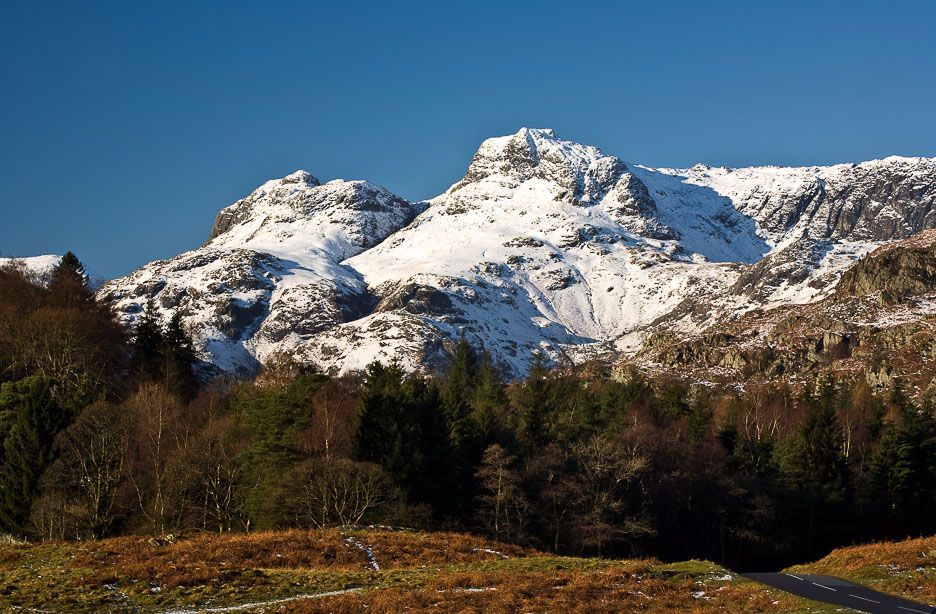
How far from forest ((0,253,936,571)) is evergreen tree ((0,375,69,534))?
0.46 ft

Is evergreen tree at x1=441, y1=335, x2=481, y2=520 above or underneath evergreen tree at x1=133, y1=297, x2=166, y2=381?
underneath

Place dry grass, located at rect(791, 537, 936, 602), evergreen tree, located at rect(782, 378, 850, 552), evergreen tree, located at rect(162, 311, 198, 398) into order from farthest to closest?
evergreen tree, located at rect(162, 311, 198, 398) → evergreen tree, located at rect(782, 378, 850, 552) → dry grass, located at rect(791, 537, 936, 602)

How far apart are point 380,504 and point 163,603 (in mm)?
32615

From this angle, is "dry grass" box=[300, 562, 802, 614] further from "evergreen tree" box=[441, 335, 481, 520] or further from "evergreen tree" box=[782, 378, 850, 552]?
"evergreen tree" box=[782, 378, 850, 552]

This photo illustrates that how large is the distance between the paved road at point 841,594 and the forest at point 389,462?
Result: 3256 centimetres

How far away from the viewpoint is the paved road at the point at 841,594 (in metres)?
27.5

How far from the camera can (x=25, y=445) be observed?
66.8 m

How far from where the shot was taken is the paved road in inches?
1083

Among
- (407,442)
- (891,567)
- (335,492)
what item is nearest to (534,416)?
(407,442)

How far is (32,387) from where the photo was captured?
69.1 m

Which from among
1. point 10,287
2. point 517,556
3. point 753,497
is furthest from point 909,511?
point 10,287

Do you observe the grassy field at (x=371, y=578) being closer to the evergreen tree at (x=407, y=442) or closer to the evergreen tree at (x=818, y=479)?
the evergreen tree at (x=407, y=442)

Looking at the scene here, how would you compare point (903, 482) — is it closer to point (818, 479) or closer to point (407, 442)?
point (818, 479)

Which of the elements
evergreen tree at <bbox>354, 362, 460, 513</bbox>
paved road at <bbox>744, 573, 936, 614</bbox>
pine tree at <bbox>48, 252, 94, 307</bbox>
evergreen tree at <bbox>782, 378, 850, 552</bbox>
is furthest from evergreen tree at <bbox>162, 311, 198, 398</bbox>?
paved road at <bbox>744, 573, 936, 614</bbox>
